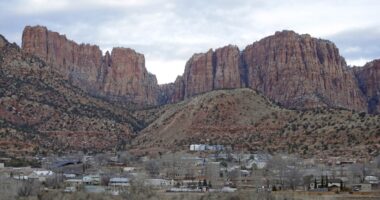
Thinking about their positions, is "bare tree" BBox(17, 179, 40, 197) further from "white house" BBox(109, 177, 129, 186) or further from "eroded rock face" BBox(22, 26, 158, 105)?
"eroded rock face" BBox(22, 26, 158, 105)

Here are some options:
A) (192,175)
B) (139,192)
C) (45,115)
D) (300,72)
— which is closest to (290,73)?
(300,72)

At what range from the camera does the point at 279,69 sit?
182 m

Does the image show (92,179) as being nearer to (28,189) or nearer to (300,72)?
(28,189)

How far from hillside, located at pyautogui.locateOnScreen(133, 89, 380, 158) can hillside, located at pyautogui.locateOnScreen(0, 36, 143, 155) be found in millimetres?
6738

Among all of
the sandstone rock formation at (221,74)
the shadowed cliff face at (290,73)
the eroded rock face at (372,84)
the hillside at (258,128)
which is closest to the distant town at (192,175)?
the hillside at (258,128)

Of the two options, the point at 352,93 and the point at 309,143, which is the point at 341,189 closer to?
the point at 309,143

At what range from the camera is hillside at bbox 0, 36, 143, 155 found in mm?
117625

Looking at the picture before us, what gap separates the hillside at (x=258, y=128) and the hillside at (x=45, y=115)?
674 cm

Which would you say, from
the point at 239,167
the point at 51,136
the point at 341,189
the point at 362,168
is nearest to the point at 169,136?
the point at 51,136

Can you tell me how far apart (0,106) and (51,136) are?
30.4 feet

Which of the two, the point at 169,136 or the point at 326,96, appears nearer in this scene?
the point at 169,136

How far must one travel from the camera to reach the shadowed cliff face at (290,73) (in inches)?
6880

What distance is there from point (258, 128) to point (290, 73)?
6125 centimetres

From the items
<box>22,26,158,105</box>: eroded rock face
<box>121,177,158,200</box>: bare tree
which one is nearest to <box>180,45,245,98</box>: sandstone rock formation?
<box>22,26,158,105</box>: eroded rock face
